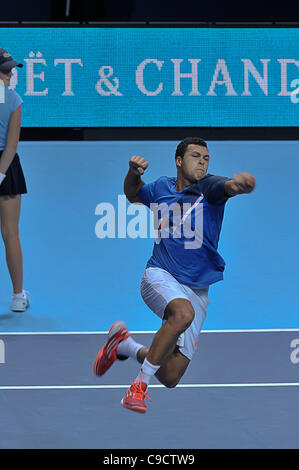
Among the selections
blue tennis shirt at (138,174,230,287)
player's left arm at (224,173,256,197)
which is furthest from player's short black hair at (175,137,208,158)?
player's left arm at (224,173,256,197)

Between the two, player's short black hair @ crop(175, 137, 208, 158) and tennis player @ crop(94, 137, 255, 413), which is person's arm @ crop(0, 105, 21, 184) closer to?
tennis player @ crop(94, 137, 255, 413)

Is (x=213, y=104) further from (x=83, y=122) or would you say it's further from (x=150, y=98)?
(x=83, y=122)

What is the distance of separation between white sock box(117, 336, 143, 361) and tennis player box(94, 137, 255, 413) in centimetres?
15

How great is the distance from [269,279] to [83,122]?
10.6ft

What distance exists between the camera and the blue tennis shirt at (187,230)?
4.68 m

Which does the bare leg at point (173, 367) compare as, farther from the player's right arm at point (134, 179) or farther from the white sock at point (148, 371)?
the player's right arm at point (134, 179)

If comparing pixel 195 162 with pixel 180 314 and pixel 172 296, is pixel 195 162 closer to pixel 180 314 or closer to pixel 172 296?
pixel 172 296

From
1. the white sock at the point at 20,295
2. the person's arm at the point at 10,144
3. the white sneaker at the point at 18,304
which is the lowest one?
the white sneaker at the point at 18,304

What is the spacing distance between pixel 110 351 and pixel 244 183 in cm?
171

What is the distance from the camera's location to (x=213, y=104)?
9.84m

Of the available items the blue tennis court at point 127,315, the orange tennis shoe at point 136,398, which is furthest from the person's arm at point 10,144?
the orange tennis shoe at point 136,398
